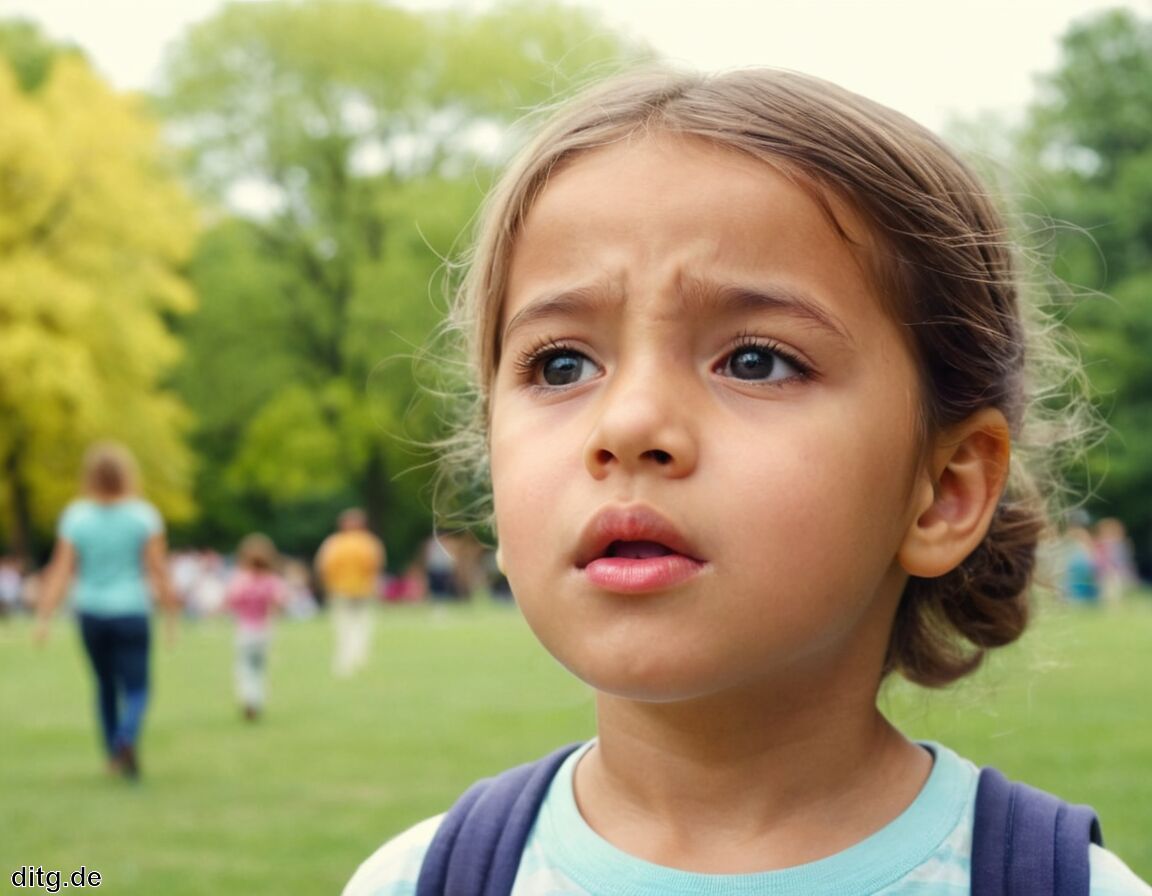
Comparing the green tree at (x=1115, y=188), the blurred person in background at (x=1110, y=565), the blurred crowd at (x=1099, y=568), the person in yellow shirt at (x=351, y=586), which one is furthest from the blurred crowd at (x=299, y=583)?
the green tree at (x=1115, y=188)

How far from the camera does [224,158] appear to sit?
46.8 m

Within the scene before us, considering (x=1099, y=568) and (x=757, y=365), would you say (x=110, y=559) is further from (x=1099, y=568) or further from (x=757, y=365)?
(x=1099, y=568)

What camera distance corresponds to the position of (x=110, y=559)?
9547 millimetres

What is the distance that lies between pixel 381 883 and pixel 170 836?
18.0 ft

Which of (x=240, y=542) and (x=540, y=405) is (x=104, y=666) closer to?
(x=540, y=405)

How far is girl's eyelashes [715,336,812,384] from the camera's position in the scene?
1.88 meters

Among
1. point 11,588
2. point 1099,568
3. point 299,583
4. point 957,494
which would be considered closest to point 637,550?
point 957,494

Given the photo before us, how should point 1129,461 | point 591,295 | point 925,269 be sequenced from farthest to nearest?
1. point 1129,461
2. point 925,269
3. point 591,295

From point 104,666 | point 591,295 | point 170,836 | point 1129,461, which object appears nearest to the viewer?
point 591,295

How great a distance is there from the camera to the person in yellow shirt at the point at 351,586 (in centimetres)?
1881

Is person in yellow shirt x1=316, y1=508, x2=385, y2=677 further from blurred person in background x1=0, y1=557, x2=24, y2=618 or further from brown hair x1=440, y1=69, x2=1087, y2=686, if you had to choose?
blurred person in background x1=0, y1=557, x2=24, y2=618

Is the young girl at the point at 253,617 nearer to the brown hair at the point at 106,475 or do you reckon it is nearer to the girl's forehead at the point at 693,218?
the brown hair at the point at 106,475

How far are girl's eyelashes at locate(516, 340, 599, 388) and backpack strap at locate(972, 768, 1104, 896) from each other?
79 centimetres

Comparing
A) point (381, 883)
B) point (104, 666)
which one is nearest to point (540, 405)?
point (381, 883)
